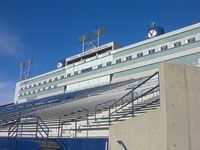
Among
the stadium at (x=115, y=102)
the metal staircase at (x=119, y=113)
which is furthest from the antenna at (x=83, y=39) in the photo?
the metal staircase at (x=119, y=113)

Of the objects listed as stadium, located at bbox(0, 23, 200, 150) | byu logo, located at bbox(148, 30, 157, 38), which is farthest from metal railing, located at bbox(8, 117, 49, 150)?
byu logo, located at bbox(148, 30, 157, 38)

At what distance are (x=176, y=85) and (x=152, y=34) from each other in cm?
3959

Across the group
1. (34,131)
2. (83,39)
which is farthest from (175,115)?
(83,39)

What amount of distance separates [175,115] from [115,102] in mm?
7673

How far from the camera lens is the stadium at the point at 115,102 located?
Result: 478 cm

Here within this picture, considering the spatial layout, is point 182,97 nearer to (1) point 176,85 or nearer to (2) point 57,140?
(1) point 176,85

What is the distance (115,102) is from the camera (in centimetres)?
1227

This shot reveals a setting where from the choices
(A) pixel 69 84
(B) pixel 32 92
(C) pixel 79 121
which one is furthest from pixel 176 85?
(B) pixel 32 92

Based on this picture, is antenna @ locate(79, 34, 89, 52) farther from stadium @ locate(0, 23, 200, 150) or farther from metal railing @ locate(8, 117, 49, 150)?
metal railing @ locate(8, 117, 49, 150)

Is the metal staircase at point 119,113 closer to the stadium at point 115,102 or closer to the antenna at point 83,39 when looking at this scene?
the stadium at point 115,102

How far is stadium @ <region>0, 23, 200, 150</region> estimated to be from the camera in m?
4.78

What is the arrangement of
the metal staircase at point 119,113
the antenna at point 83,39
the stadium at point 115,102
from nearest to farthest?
the stadium at point 115,102, the metal staircase at point 119,113, the antenna at point 83,39

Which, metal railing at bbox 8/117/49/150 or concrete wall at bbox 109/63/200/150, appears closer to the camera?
concrete wall at bbox 109/63/200/150

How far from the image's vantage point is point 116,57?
4328cm
